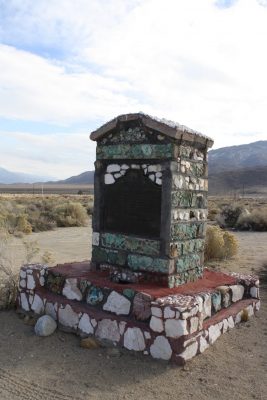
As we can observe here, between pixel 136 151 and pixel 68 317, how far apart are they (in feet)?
7.79

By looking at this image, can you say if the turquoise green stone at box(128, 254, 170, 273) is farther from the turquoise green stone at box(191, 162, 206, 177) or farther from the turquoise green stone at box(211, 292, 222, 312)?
the turquoise green stone at box(191, 162, 206, 177)

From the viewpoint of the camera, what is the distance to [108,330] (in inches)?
215

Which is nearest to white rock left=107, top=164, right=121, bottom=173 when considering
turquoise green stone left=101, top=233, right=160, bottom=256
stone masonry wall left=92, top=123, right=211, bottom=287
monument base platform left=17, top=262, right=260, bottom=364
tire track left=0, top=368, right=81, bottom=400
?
stone masonry wall left=92, top=123, right=211, bottom=287

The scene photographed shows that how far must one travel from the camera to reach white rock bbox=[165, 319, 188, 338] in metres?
4.91

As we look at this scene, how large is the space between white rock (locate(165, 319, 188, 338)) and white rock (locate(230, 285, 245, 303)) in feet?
5.83

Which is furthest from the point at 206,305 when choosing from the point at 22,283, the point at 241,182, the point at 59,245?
the point at 241,182

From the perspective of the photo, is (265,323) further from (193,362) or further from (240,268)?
(240,268)

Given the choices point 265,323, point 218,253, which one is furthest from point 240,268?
point 265,323

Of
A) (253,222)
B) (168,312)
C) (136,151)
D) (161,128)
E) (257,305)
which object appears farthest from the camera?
(253,222)

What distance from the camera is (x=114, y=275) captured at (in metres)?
6.43

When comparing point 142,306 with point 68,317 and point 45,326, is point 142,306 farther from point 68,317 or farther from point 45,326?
point 45,326

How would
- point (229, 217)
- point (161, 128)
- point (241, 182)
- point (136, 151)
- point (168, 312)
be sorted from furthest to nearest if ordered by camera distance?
point (241, 182), point (229, 217), point (136, 151), point (161, 128), point (168, 312)

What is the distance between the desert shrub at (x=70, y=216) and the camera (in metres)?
19.9

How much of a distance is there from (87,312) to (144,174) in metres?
1.96
